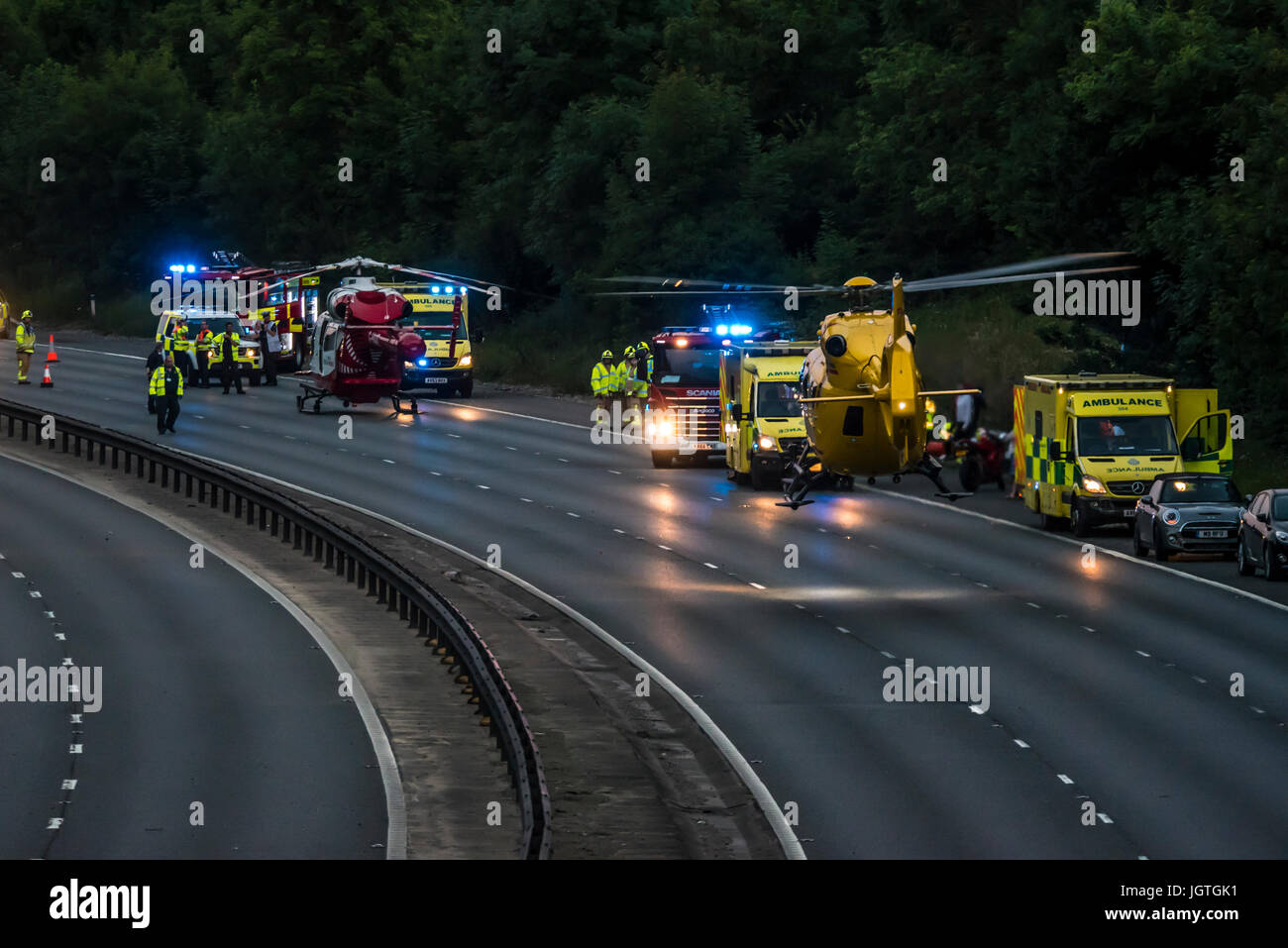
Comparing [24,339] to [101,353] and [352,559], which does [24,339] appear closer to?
[101,353]

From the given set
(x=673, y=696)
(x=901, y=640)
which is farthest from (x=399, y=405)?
(x=673, y=696)

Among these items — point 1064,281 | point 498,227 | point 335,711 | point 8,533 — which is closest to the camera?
point 335,711

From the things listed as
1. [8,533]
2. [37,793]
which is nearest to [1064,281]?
[8,533]

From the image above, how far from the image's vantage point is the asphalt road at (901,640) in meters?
20.1

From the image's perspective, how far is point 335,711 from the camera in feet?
80.7

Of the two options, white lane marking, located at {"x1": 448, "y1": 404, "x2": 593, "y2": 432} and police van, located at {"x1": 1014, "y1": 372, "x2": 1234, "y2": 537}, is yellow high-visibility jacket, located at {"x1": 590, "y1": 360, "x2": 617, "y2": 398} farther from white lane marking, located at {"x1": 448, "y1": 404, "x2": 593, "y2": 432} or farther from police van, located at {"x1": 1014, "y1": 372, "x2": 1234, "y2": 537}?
police van, located at {"x1": 1014, "y1": 372, "x2": 1234, "y2": 537}

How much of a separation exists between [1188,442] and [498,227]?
1986 inches

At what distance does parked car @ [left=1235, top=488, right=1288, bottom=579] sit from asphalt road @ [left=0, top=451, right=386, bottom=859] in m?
13.8

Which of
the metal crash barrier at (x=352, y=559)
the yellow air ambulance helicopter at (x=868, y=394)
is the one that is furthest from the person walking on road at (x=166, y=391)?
the yellow air ambulance helicopter at (x=868, y=394)

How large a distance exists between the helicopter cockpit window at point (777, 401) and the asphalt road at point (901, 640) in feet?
5.27

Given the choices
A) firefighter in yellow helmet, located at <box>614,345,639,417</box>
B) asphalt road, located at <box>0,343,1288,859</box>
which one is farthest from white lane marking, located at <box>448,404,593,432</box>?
asphalt road, located at <box>0,343,1288,859</box>

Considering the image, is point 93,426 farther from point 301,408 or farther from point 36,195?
A: point 36,195

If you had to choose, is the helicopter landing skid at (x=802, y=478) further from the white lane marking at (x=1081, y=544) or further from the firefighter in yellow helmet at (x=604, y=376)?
the firefighter in yellow helmet at (x=604, y=376)

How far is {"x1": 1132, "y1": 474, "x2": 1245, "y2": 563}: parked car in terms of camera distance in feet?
117
